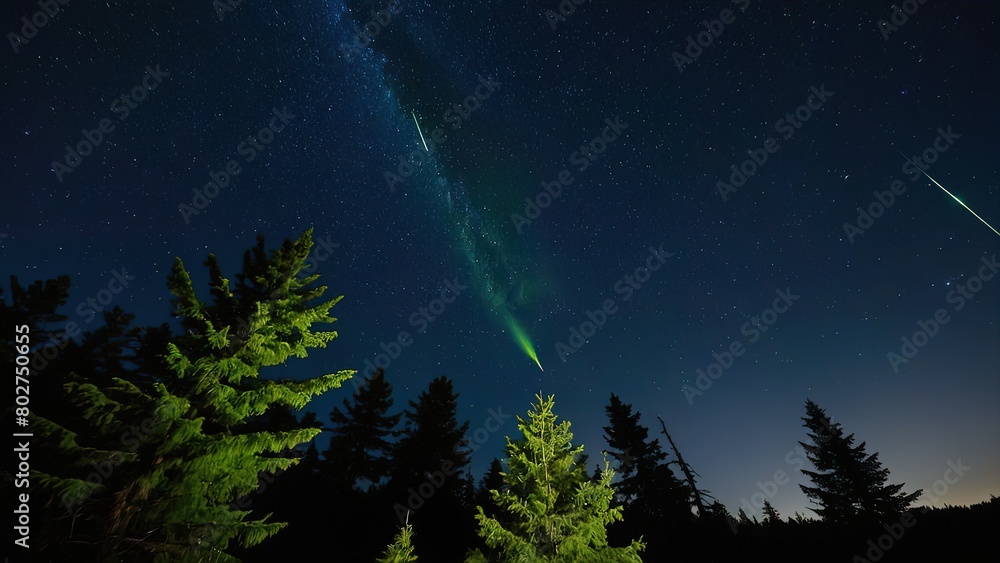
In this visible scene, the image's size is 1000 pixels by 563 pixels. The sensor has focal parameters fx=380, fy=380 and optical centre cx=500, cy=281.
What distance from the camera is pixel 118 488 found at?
24.0 feet

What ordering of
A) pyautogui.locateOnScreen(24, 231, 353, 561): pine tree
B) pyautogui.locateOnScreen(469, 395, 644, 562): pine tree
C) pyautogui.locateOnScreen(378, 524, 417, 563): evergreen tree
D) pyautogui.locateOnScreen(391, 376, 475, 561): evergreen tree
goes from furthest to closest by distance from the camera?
pyautogui.locateOnScreen(391, 376, 475, 561): evergreen tree → pyautogui.locateOnScreen(378, 524, 417, 563): evergreen tree → pyautogui.locateOnScreen(469, 395, 644, 562): pine tree → pyautogui.locateOnScreen(24, 231, 353, 561): pine tree

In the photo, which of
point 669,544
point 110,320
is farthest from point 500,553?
point 110,320

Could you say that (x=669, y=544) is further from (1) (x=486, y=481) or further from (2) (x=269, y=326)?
(1) (x=486, y=481)

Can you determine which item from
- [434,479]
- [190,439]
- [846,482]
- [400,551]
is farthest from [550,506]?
[846,482]

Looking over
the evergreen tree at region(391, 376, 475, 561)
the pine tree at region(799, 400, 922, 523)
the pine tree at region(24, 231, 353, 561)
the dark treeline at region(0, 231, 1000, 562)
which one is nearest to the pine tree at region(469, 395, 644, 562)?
the dark treeline at region(0, 231, 1000, 562)

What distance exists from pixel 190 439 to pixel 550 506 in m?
8.29

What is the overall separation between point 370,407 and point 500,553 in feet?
62.2

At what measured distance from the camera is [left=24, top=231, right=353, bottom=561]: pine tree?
6.55 m

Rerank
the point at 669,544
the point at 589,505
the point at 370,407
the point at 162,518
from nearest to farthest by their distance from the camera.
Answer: the point at 162,518
the point at 589,505
the point at 669,544
the point at 370,407

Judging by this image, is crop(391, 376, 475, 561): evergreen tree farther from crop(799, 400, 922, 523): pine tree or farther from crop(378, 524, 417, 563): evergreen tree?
crop(799, 400, 922, 523): pine tree

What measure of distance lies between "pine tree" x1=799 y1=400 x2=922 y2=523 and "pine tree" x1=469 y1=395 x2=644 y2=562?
2717 cm

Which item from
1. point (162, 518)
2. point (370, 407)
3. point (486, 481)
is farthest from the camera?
point (486, 481)

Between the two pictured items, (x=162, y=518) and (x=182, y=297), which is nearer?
(x=162, y=518)

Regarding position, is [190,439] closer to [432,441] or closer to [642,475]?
[432,441]
